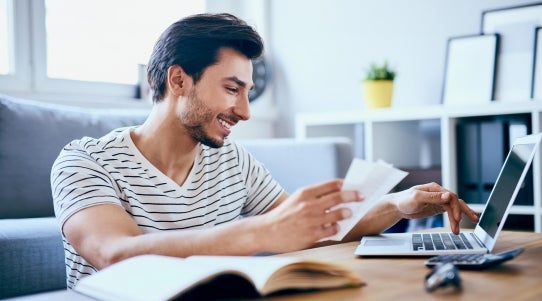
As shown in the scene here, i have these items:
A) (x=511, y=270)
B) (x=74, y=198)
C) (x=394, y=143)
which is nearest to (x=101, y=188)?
(x=74, y=198)

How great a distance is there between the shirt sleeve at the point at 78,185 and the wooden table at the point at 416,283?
1.01ft

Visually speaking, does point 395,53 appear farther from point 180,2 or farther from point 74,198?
point 74,198

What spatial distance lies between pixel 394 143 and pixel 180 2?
4.33ft

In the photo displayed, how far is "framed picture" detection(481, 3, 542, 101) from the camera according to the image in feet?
8.20

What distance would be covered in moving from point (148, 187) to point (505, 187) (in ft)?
2.40

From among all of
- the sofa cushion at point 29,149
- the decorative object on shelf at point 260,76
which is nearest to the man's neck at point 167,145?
the sofa cushion at point 29,149

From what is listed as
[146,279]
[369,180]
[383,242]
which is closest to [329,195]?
[369,180]

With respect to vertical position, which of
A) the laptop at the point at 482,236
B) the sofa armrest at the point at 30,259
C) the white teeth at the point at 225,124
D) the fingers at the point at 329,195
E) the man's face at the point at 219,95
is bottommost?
the sofa armrest at the point at 30,259

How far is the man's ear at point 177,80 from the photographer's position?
149cm

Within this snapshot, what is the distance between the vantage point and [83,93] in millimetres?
2553

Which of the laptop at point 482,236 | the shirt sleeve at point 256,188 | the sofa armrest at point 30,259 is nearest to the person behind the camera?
the laptop at point 482,236

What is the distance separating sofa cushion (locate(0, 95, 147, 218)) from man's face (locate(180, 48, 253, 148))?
2.04 feet

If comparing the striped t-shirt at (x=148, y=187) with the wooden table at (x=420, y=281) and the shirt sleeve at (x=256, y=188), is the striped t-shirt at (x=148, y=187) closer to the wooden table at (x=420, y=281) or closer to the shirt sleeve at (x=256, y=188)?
the shirt sleeve at (x=256, y=188)

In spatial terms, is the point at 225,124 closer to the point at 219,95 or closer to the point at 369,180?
the point at 219,95
